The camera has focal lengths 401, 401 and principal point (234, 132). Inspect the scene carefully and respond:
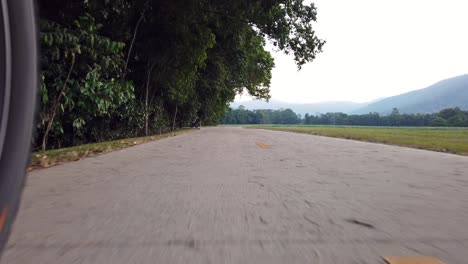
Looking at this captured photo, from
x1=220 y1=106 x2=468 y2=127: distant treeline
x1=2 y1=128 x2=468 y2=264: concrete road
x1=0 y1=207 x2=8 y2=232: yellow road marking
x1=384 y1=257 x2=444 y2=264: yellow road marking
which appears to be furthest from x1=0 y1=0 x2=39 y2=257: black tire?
x1=220 y1=106 x2=468 y2=127: distant treeline

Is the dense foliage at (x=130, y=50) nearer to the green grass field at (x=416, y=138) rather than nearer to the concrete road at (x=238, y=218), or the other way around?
the concrete road at (x=238, y=218)

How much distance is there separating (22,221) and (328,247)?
1.74 metres

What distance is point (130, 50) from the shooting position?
12.6 metres

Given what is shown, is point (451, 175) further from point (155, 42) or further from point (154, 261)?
point (155, 42)

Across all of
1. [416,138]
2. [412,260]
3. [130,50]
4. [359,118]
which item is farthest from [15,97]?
[359,118]

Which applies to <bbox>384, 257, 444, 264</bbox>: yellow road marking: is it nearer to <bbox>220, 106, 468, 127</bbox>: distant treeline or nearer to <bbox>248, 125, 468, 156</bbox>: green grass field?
<bbox>248, 125, 468, 156</bbox>: green grass field

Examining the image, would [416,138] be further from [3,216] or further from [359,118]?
[359,118]

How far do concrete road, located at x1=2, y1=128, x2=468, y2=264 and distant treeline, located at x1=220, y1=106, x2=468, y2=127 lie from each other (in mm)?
73709

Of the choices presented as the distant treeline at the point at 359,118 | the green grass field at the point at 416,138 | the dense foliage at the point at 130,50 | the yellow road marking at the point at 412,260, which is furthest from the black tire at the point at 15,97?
the distant treeline at the point at 359,118

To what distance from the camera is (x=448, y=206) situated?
2.95m

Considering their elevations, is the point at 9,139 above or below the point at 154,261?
above

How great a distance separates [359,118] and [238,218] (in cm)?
12438

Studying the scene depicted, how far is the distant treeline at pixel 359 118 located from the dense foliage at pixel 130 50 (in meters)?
60.3

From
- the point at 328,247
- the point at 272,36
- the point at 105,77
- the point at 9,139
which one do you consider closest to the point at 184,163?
the point at 328,247
